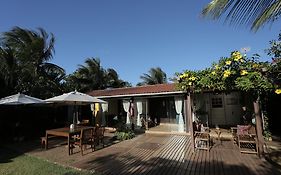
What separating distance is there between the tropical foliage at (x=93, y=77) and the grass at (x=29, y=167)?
15.8 m

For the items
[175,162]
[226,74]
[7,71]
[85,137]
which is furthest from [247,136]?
[7,71]

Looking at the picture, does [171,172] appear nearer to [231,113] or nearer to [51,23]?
[231,113]

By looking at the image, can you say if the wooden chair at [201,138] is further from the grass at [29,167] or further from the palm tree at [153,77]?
the palm tree at [153,77]

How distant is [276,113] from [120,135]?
30.1 ft

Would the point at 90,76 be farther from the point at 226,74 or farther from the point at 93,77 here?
the point at 226,74

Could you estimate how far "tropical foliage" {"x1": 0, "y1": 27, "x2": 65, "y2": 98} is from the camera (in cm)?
1337

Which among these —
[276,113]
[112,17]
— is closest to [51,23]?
[112,17]

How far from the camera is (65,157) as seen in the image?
7.47 metres

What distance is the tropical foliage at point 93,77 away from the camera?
23.8 m

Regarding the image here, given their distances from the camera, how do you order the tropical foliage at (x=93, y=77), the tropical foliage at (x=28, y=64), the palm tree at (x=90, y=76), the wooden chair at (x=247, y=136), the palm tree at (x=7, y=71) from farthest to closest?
the palm tree at (x=90, y=76) < the tropical foliage at (x=93, y=77) < the tropical foliage at (x=28, y=64) < the palm tree at (x=7, y=71) < the wooden chair at (x=247, y=136)

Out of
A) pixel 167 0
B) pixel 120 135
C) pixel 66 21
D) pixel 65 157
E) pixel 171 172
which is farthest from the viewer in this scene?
pixel 66 21

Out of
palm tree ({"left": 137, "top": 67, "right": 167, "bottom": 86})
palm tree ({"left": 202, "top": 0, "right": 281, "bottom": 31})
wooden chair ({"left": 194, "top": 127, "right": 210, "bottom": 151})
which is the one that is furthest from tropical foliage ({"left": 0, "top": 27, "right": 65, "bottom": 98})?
palm tree ({"left": 137, "top": 67, "right": 167, "bottom": 86})

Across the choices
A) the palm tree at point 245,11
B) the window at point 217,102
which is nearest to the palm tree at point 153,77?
the window at point 217,102

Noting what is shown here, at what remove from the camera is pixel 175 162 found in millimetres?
6516
